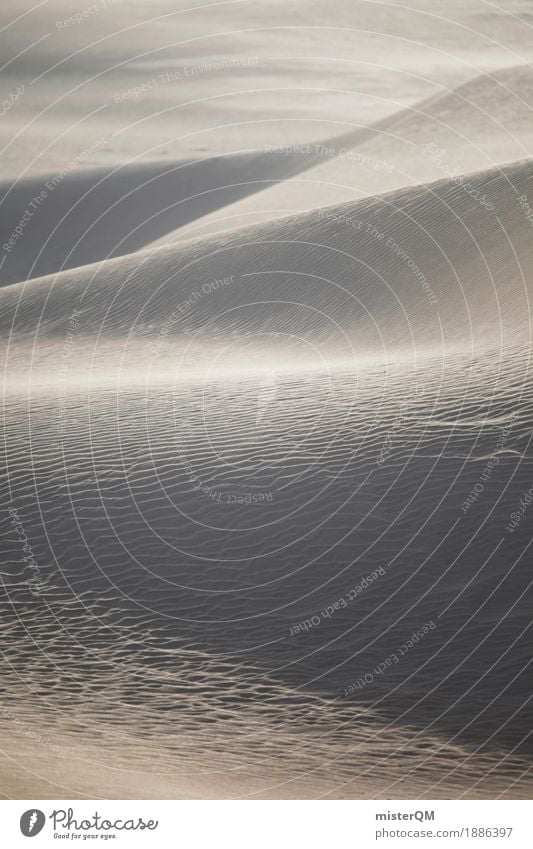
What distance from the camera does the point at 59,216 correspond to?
1299 inches

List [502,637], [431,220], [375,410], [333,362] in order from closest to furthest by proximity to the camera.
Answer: [502,637], [375,410], [333,362], [431,220]

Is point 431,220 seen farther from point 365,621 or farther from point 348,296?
point 365,621

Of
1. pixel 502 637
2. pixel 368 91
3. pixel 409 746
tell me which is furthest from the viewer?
pixel 368 91

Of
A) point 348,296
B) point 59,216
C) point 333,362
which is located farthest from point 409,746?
point 59,216

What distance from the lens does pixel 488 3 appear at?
43.4ft

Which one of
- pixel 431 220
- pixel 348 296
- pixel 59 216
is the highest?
pixel 59 216

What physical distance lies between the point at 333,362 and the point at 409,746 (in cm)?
560

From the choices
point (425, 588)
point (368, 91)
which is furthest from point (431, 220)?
point (425, 588)

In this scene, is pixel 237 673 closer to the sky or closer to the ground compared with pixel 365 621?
closer to the ground

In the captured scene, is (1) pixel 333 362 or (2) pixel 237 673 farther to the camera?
(1) pixel 333 362

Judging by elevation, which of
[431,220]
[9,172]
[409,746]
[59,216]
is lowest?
[409,746]

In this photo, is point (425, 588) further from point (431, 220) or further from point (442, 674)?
point (431, 220)

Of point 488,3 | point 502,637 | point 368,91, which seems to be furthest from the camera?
point 368,91

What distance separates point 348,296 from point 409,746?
8.19m
